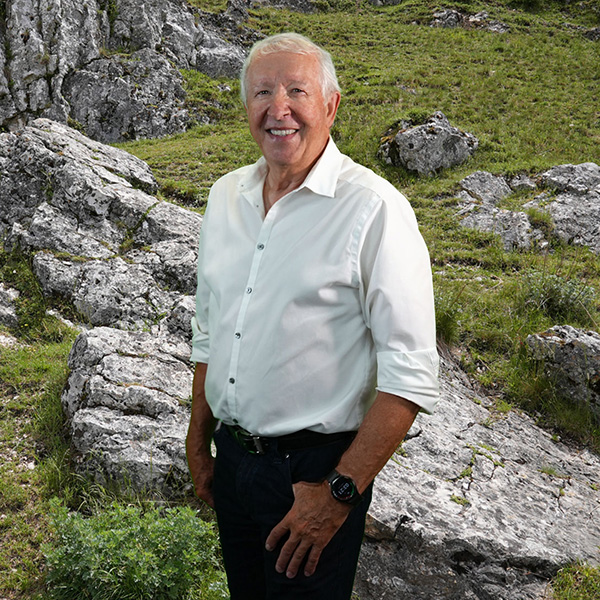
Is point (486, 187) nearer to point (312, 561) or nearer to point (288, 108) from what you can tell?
point (288, 108)

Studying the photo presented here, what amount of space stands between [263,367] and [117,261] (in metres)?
4.76

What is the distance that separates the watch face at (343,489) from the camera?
1.71 m

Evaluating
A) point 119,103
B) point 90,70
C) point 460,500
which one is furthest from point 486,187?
point 90,70

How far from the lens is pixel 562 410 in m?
5.30

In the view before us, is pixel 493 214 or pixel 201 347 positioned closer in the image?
pixel 201 347

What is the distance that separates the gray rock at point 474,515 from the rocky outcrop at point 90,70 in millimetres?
14471

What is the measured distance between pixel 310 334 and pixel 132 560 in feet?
6.61

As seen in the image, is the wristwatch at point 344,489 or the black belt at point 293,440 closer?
the wristwatch at point 344,489

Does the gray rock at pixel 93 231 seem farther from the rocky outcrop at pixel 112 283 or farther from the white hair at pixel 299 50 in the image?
the white hair at pixel 299 50

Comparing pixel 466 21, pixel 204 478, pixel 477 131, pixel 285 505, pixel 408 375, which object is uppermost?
pixel 466 21

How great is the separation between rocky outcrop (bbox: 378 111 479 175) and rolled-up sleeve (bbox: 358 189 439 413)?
36.2 feet

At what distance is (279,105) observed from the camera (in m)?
1.86

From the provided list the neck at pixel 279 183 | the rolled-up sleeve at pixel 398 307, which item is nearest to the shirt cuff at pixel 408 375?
the rolled-up sleeve at pixel 398 307

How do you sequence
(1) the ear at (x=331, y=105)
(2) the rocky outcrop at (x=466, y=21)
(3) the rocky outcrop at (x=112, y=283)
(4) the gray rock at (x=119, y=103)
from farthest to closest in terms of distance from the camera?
(2) the rocky outcrop at (x=466, y=21)
(4) the gray rock at (x=119, y=103)
(3) the rocky outcrop at (x=112, y=283)
(1) the ear at (x=331, y=105)
